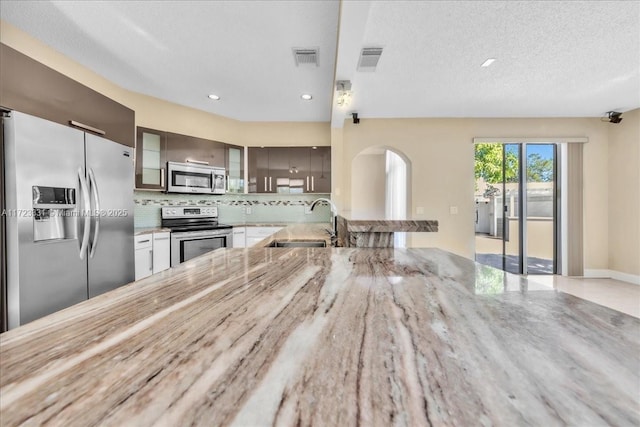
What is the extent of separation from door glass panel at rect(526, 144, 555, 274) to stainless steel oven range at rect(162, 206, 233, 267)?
4.66 m

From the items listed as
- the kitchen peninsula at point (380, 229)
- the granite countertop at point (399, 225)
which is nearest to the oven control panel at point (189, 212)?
the kitchen peninsula at point (380, 229)

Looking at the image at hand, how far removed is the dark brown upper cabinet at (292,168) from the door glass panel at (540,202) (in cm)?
325

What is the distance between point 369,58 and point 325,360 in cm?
270

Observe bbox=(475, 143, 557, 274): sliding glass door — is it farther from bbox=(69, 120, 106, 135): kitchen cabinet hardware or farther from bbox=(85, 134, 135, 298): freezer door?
bbox=(69, 120, 106, 135): kitchen cabinet hardware

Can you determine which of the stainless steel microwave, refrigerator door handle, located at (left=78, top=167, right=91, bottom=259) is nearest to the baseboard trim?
the stainless steel microwave

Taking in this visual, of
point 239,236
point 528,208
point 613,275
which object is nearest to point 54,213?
point 239,236

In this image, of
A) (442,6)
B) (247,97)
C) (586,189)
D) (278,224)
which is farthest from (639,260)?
(247,97)

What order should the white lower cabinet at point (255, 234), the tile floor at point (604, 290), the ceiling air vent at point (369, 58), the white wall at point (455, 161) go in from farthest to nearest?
the white wall at point (455, 161), the white lower cabinet at point (255, 234), the tile floor at point (604, 290), the ceiling air vent at point (369, 58)

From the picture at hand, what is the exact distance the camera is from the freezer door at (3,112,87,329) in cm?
151

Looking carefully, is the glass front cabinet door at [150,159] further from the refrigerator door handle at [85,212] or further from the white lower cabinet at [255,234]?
the refrigerator door handle at [85,212]

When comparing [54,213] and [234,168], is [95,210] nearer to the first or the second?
[54,213]

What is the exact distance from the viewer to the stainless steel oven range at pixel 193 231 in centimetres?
343

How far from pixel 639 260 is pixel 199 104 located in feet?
21.2

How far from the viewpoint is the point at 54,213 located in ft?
5.60
